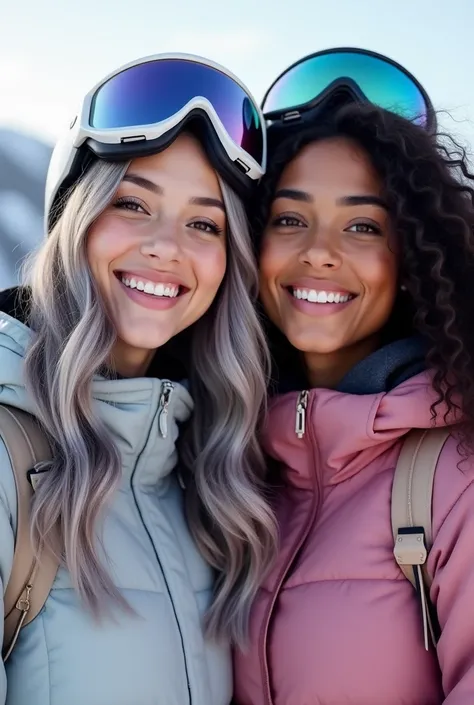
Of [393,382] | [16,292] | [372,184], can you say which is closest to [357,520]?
[393,382]

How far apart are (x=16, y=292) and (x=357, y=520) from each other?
1319 mm

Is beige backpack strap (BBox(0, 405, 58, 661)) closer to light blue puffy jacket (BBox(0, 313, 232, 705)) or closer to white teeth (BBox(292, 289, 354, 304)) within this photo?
light blue puffy jacket (BBox(0, 313, 232, 705))

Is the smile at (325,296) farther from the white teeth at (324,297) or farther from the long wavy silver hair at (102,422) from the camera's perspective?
the long wavy silver hair at (102,422)

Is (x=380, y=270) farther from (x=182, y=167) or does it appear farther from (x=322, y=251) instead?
(x=182, y=167)

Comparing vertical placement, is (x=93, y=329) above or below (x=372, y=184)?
below

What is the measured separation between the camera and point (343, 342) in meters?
2.54

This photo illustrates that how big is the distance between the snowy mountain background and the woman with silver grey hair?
121 centimetres

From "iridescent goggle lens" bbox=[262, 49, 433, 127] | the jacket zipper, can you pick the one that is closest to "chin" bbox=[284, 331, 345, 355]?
the jacket zipper

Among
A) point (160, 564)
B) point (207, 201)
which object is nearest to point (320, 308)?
point (207, 201)

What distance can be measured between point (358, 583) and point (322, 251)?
109 cm

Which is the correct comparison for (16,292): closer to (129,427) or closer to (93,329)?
(93,329)

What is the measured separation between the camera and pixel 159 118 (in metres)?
2.32

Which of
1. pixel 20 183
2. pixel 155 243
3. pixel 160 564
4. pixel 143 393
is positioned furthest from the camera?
pixel 20 183

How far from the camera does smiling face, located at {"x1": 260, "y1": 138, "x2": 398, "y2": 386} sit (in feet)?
8.09
